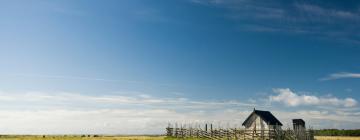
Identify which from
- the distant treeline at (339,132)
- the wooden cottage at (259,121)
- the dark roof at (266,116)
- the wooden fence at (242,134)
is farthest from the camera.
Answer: the distant treeline at (339,132)

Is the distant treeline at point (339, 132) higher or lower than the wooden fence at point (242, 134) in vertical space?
lower

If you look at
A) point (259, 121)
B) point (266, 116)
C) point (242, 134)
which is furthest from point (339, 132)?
point (242, 134)

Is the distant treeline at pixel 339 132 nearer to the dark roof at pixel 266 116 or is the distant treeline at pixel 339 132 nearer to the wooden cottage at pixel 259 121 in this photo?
the dark roof at pixel 266 116

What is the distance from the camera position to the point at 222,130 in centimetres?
4894

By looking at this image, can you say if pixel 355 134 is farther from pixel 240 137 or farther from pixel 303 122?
pixel 240 137

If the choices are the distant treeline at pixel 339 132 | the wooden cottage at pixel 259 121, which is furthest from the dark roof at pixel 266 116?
the distant treeline at pixel 339 132

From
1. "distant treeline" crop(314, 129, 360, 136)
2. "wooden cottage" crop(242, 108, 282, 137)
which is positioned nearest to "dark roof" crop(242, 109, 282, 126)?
"wooden cottage" crop(242, 108, 282, 137)

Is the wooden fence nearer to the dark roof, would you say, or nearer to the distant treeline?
the dark roof

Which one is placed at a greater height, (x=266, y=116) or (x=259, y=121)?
(x=266, y=116)

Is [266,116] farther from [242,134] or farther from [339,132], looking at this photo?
[339,132]

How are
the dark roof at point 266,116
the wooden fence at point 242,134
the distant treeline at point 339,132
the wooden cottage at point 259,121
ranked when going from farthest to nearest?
the distant treeline at point 339,132, the dark roof at point 266,116, the wooden cottage at point 259,121, the wooden fence at point 242,134

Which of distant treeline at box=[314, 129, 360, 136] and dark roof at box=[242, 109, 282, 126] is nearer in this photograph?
dark roof at box=[242, 109, 282, 126]

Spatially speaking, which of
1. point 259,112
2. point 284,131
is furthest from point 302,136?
point 259,112

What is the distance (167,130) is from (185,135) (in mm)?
7176
